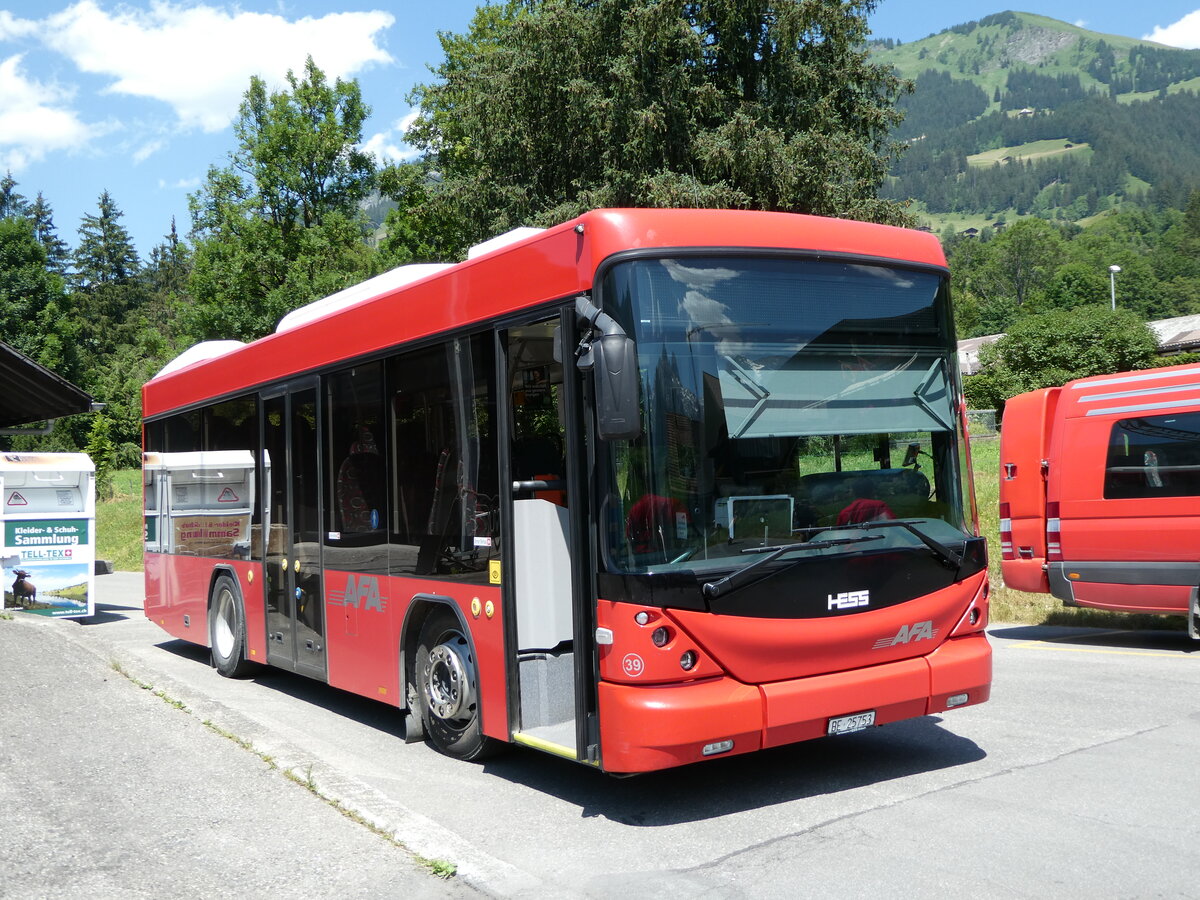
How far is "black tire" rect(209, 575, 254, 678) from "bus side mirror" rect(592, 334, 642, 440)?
256 inches

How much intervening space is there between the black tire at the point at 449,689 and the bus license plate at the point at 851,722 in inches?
81.4

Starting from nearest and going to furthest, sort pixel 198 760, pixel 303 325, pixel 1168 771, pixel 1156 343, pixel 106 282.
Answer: pixel 1168 771
pixel 198 760
pixel 303 325
pixel 1156 343
pixel 106 282

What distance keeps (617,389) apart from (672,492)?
589 mm

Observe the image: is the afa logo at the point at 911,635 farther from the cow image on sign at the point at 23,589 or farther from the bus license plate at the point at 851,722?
the cow image on sign at the point at 23,589

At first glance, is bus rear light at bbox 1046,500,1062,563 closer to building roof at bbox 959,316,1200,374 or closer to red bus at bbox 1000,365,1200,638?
red bus at bbox 1000,365,1200,638

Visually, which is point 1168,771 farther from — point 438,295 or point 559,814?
point 438,295

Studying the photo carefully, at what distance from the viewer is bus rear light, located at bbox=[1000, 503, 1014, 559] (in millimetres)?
11953

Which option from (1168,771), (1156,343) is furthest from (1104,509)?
(1156,343)

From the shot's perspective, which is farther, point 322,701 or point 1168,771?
point 322,701

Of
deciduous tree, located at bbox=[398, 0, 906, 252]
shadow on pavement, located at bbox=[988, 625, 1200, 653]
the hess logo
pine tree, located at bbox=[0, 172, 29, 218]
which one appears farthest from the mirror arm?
pine tree, located at bbox=[0, 172, 29, 218]

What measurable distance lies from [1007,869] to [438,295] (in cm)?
457

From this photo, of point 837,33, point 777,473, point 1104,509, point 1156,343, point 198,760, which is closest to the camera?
point 777,473

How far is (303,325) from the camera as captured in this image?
9391 millimetres

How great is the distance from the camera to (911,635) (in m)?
6.22
